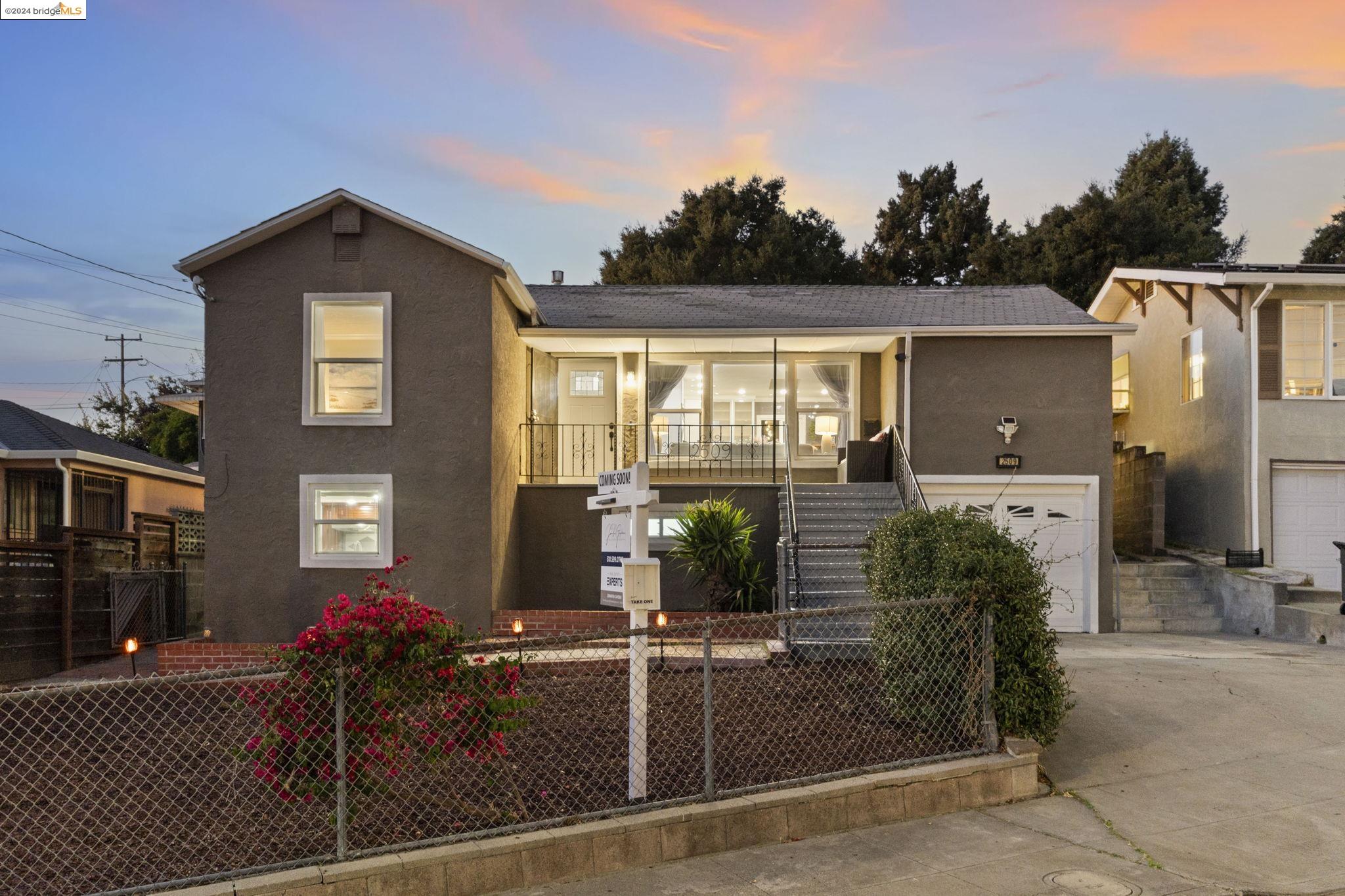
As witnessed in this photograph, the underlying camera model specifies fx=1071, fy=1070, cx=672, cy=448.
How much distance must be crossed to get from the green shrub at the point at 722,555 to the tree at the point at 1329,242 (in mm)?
33123

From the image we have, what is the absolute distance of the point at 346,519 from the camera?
12.9 meters

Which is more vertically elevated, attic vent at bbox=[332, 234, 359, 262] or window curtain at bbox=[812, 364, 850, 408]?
attic vent at bbox=[332, 234, 359, 262]

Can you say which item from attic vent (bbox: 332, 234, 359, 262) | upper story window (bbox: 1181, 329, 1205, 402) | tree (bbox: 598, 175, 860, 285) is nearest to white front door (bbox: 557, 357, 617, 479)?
attic vent (bbox: 332, 234, 359, 262)

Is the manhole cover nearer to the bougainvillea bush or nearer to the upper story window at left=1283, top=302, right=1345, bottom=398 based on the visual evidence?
the bougainvillea bush

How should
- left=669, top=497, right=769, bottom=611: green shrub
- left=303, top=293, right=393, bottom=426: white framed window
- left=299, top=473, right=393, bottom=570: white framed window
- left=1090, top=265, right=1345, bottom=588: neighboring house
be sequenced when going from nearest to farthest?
left=299, top=473, right=393, bottom=570: white framed window < left=303, top=293, right=393, bottom=426: white framed window < left=669, top=497, right=769, bottom=611: green shrub < left=1090, top=265, right=1345, bottom=588: neighboring house

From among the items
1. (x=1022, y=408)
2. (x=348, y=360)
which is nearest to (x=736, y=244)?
(x=1022, y=408)

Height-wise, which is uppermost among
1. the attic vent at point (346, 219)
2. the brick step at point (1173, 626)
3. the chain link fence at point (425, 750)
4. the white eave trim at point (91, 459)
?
the attic vent at point (346, 219)

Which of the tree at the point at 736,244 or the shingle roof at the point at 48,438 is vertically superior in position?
the tree at the point at 736,244

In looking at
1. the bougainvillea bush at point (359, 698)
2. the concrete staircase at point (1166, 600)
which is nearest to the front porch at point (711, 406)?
the concrete staircase at point (1166, 600)

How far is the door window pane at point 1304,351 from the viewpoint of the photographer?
15.9 meters

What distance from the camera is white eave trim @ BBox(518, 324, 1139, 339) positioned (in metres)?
14.8

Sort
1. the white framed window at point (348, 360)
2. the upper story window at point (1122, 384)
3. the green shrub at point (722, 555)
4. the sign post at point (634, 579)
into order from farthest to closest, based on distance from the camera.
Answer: the upper story window at point (1122, 384)
the green shrub at point (722, 555)
the white framed window at point (348, 360)
the sign post at point (634, 579)

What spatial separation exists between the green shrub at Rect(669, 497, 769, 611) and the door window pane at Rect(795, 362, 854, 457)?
4.42 metres

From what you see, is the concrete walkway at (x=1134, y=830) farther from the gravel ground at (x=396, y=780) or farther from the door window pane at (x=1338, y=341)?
the door window pane at (x=1338, y=341)
